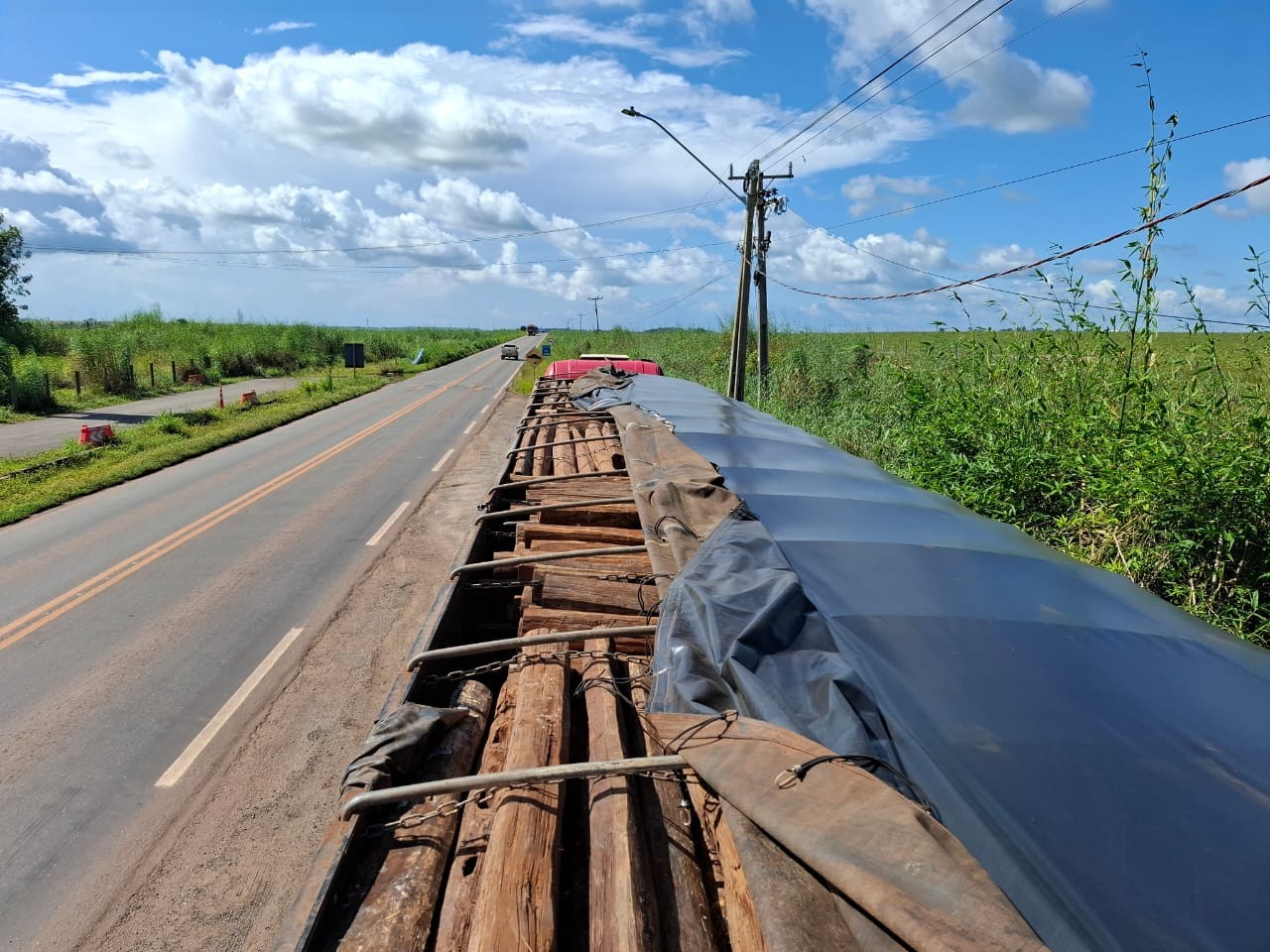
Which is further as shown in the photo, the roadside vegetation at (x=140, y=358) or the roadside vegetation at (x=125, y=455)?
the roadside vegetation at (x=140, y=358)

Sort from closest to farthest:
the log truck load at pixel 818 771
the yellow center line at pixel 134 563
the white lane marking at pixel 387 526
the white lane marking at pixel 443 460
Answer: the log truck load at pixel 818 771
the yellow center line at pixel 134 563
the white lane marking at pixel 387 526
the white lane marking at pixel 443 460

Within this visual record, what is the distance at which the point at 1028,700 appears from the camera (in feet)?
10.6

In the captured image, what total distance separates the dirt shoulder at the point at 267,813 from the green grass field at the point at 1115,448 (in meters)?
6.58

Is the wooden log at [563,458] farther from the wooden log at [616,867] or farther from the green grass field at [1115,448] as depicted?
Result: the wooden log at [616,867]

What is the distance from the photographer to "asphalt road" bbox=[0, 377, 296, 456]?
65.7 ft

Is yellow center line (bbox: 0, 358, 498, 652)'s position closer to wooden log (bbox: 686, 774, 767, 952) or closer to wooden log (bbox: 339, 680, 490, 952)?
wooden log (bbox: 339, 680, 490, 952)

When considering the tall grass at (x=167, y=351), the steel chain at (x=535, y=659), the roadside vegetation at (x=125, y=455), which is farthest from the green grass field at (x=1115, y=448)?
the tall grass at (x=167, y=351)

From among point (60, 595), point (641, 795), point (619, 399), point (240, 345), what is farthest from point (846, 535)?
point (240, 345)

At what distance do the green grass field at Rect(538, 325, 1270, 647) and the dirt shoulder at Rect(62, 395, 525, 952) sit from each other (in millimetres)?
6577

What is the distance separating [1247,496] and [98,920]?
8.24m

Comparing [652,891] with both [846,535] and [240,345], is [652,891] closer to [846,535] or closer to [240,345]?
[846,535]

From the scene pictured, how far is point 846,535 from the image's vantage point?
17.6 ft

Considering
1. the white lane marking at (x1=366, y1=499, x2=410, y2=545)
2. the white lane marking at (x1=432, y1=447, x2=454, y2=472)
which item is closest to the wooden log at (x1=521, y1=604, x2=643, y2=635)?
the white lane marking at (x1=366, y1=499, x2=410, y2=545)

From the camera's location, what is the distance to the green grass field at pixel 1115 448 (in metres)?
6.48
